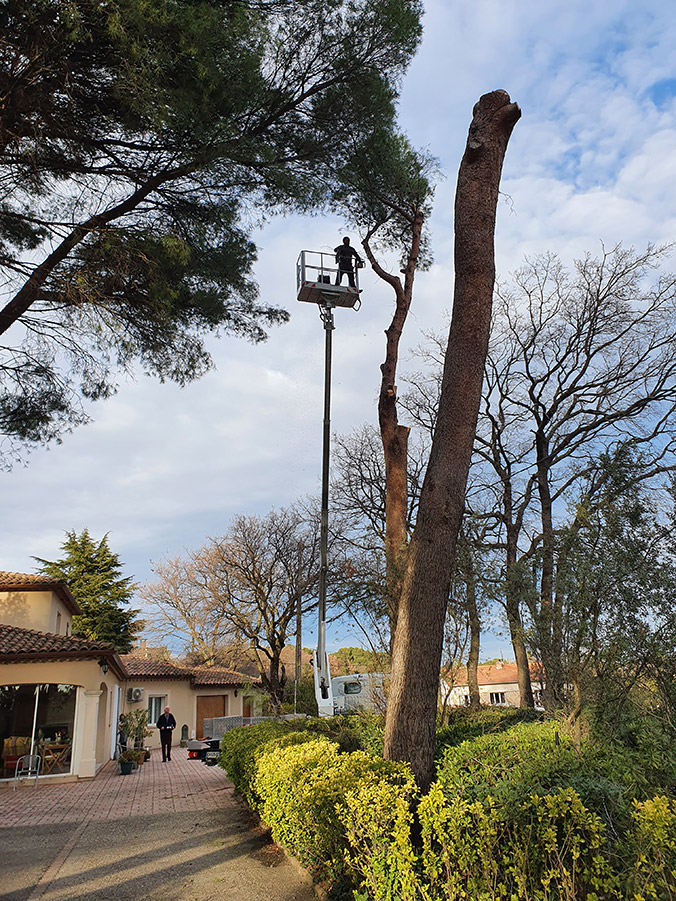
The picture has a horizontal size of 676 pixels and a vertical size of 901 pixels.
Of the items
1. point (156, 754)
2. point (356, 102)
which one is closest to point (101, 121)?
point (356, 102)

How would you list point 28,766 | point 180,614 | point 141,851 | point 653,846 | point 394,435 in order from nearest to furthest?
1. point 653,846
2. point 141,851
3. point 394,435
4. point 28,766
5. point 180,614

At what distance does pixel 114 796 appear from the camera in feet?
41.4

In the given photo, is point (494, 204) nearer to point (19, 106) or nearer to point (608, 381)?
point (19, 106)

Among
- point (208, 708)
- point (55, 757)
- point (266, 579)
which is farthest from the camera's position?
point (208, 708)

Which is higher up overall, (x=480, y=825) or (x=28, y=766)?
(x=480, y=825)

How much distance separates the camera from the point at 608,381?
20.1 metres

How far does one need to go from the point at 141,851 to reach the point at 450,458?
574 centimetres

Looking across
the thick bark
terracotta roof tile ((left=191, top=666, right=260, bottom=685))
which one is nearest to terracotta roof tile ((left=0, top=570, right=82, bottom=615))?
terracotta roof tile ((left=191, top=666, right=260, bottom=685))

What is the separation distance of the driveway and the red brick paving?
24 millimetres

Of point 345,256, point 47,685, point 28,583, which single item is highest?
point 345,256

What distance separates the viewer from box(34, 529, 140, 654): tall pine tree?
1113 inches

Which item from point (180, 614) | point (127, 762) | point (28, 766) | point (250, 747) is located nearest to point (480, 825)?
point (250, 747)

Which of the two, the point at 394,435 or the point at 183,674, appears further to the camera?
the point at 183,674

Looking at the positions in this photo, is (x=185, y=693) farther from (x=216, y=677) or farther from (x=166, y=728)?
(x=166, y=728)
